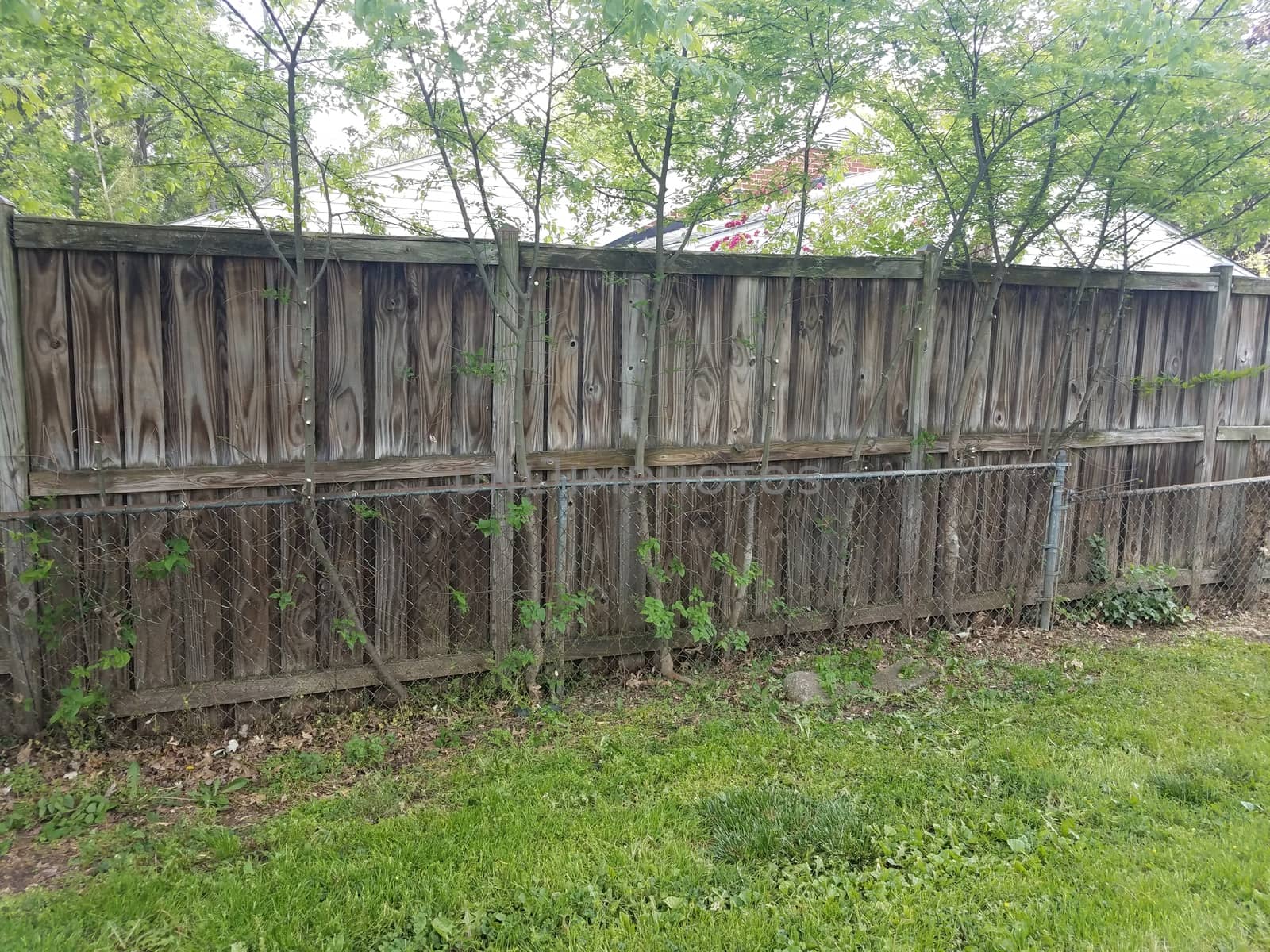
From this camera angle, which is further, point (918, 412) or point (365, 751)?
point (918, 412)

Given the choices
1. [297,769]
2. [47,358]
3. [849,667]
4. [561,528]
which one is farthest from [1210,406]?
[47,358]

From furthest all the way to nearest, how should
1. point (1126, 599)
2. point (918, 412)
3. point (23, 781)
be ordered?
point (1126, 599)
point (918, 412)
point (23, 781)

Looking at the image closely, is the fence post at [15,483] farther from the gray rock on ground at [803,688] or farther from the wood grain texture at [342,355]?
the gray rock on ground at [803,688]

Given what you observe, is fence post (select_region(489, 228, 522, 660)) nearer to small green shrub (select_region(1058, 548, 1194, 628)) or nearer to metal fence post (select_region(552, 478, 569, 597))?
metal fence post (select_region(552, 478, 569, 597))

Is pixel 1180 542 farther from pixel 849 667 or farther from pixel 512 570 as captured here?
pixel 512 570

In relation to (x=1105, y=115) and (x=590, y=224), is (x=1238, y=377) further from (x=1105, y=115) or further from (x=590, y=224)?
(x=590, y=224)

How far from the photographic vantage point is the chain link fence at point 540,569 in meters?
3.47

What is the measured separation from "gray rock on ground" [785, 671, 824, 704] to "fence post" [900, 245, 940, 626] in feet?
3.48

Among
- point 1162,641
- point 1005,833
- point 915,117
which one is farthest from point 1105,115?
point 1005,833

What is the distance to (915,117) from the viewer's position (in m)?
4.55

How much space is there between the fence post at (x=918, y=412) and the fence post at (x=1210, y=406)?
2.28m

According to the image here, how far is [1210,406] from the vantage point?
5.81 meters

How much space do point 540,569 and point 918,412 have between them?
244 centimetres

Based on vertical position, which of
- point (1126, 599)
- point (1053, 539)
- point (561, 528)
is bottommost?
point (1126, 599)
